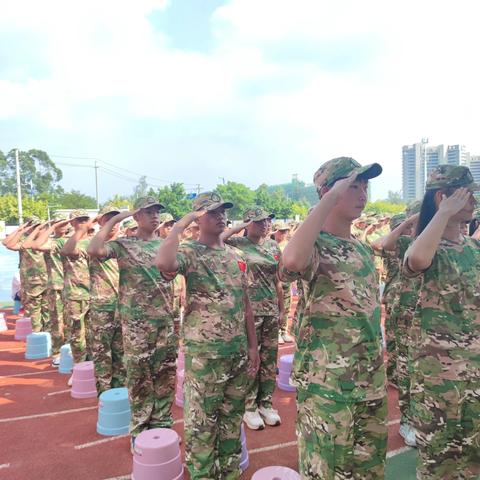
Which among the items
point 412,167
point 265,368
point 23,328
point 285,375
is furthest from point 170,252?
point 412,167

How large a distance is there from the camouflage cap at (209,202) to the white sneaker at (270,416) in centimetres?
258

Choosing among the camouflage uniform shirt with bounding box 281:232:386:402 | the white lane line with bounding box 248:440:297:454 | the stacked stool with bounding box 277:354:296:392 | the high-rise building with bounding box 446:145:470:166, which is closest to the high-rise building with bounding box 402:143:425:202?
the high-rise building with bounding box 446:145:470:166

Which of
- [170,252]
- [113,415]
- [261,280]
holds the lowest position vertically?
[113,415]

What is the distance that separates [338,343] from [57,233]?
605 cm

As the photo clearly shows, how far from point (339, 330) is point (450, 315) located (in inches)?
33.2

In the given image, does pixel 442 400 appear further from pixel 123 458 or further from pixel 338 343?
pixel 123 458

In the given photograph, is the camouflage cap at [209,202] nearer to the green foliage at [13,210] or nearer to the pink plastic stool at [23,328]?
the pink plastic stool at [23,328]

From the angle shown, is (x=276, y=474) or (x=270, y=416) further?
(x=270, y=416)

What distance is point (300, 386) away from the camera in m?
2.17

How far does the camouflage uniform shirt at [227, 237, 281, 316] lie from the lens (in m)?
4.48

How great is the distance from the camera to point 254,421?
434 centimetres

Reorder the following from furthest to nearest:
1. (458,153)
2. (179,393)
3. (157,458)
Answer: (458,153) < (179,393) < (157,458)

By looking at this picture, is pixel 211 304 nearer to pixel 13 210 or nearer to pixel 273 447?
pixel 273 447

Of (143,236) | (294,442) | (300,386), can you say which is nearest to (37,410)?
(143,236)
